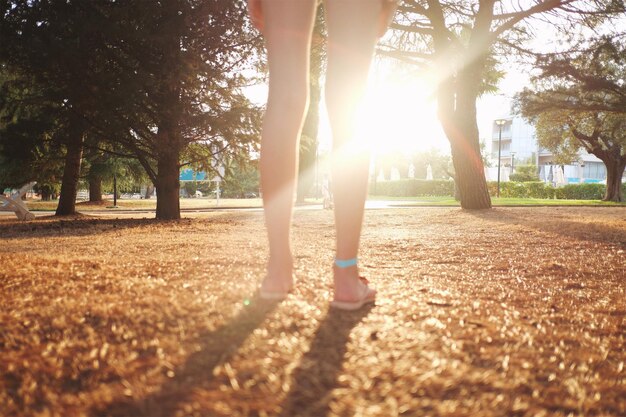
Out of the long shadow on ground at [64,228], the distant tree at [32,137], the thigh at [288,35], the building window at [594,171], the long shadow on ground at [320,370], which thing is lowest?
the long shadow on ground at [64,228]

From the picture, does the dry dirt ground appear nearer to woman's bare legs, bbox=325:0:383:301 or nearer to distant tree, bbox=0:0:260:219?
woman's bare legs, bbox=325:0:383:301

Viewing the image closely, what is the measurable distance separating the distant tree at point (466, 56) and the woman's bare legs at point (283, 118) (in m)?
8.99

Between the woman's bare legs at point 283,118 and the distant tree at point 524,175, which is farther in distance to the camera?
the distant tree at point 524,175

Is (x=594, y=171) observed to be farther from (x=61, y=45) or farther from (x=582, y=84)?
(x=61, y=45)

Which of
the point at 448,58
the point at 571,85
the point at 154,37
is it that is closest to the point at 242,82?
the point at 154,37

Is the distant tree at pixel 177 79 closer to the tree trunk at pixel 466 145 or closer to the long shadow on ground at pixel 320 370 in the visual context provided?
the tree trunk at pixel 466 145

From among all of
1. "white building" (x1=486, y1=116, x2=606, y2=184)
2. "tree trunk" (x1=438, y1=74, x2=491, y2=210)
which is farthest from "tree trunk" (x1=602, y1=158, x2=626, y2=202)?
"white building" (x1=486, y1=116, x2=606, y2=184)

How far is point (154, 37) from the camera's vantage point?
21.2ft

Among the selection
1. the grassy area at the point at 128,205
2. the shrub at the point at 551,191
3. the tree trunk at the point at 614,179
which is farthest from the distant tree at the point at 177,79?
the shrub at the point at 551,191

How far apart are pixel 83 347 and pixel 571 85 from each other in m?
10.7

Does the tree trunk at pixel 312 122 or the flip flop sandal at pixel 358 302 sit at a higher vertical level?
the tree trunk at pixel 312 122

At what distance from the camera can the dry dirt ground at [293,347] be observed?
0.96 metres

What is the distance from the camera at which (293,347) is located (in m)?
1.23

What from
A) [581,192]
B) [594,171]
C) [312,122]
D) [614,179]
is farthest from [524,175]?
[312,122]
